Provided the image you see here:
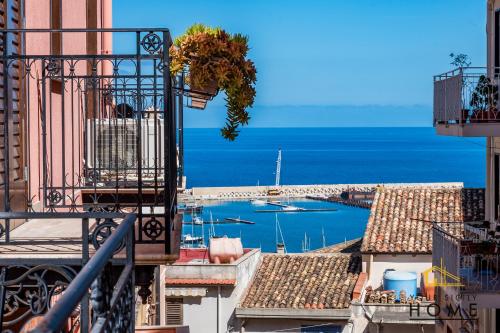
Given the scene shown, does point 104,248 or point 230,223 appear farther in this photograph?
point 230,223

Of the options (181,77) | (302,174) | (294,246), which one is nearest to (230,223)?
(294,246)

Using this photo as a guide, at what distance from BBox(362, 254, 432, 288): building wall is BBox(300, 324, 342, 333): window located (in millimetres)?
2403

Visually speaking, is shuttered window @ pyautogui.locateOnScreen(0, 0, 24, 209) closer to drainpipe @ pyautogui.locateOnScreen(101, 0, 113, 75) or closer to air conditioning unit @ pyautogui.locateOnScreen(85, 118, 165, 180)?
air conditioning unit @ pyautogui.locateOnScreen(85, 118, 165, 180)

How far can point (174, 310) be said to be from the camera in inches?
1039

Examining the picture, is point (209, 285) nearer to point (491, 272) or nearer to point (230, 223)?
point (491, 272)

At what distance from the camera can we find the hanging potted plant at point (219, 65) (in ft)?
28.3

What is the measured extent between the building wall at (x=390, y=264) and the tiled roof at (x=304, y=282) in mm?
440

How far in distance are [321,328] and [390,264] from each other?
3.30m

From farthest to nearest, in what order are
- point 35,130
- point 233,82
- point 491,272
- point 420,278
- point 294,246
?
point 294,246 < point 420,278 < point 491,272 < point 35,130 < point 233,82

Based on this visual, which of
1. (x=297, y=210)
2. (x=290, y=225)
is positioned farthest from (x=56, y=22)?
(x=297, y=210)

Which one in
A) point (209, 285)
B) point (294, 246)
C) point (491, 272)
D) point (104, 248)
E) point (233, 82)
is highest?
point (233, 82)

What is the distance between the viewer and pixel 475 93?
16.0 m

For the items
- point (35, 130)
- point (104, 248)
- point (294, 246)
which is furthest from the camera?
point (294, 246)

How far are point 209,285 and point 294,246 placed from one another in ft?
218
